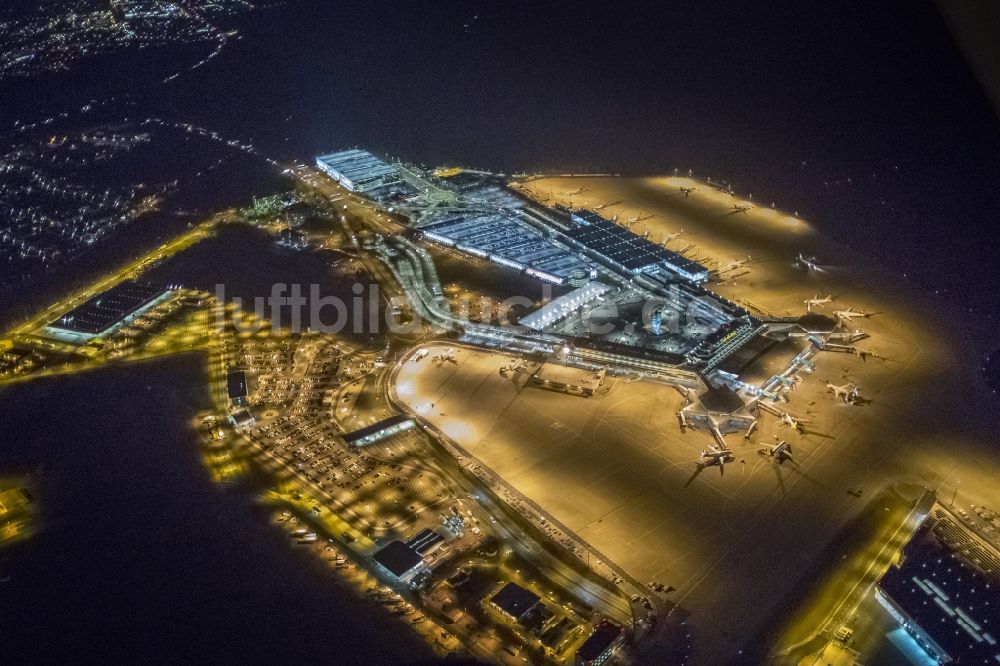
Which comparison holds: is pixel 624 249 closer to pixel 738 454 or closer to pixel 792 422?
pixel 792 422

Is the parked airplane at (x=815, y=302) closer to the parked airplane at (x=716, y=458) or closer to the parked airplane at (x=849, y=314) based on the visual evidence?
the parked airplane at (x=849, y=314)

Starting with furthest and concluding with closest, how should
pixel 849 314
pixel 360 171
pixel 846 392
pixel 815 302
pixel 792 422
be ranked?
1. pixel 360 171
2. pixel 815 302
3. pixel 849 314
4. pixel 846 392
5. pixel 792 422

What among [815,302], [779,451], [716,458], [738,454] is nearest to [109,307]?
[716,458]

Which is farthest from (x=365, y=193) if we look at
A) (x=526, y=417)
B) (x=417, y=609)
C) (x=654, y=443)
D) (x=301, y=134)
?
(x=417, y=609)

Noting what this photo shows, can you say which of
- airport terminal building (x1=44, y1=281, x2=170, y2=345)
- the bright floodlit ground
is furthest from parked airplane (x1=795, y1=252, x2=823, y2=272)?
airport terminal building (x1=44, y1=281, x2=170, y2=345)

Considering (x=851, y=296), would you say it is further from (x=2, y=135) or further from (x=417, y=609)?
(x=2, y=135)

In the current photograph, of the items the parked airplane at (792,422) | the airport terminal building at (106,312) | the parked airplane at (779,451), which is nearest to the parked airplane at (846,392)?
the parked airplane at (792,422)
